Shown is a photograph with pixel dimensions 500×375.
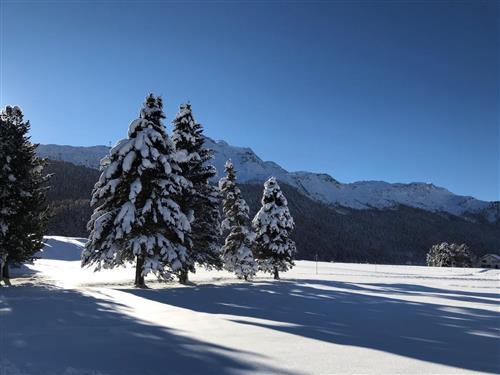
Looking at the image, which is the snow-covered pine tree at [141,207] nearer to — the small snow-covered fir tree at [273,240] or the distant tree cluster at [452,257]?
the small snow-covered fir tree at [273,240]

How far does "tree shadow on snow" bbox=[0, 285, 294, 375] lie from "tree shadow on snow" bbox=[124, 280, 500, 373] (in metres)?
2.97

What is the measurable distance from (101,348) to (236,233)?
2629 centimetres

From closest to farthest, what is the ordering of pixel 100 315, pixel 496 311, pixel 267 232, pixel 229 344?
pixel 229 344 < pixel 100 315 < pixel 496 311 < pixel 267 232

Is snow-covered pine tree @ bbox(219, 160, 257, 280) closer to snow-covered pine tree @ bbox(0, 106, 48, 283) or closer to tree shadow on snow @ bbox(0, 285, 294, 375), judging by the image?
snow-covered pine tree @ bbox(0, 106, 48, 283)

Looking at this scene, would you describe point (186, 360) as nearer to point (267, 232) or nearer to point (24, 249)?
point (24, 249)

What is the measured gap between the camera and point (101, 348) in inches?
307

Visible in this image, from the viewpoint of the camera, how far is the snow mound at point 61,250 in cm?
5817

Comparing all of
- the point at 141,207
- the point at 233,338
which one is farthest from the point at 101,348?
the point at 141,207

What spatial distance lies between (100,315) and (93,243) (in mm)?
11176

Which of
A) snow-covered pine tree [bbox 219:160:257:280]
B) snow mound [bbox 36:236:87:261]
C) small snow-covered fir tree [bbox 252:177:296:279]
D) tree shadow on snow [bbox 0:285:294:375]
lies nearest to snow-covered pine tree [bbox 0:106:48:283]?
tree shadow on snow [bbox 0:285:294:375]

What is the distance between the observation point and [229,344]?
8.30m

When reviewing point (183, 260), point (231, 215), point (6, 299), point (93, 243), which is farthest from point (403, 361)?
point (231, 215)

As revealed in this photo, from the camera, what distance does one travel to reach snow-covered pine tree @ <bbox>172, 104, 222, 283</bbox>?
90.4 feet

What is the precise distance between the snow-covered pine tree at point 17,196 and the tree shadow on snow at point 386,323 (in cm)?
966
